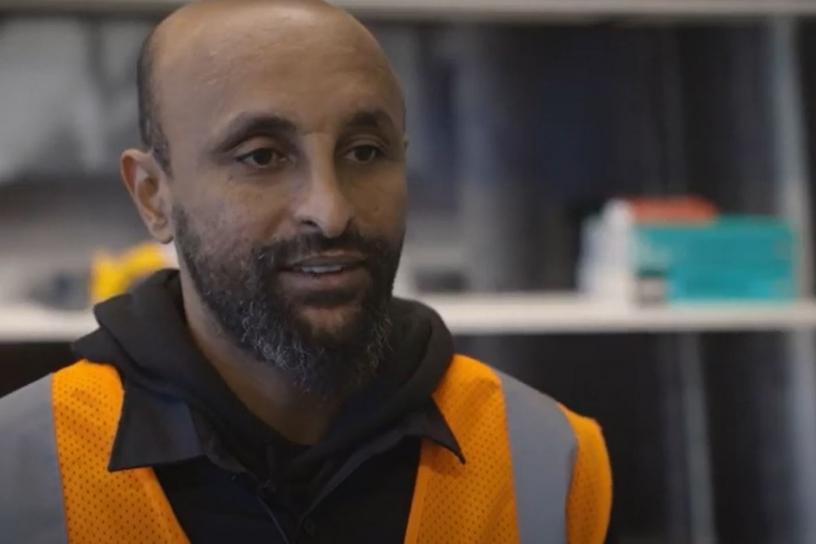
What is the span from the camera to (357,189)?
655 millimetres

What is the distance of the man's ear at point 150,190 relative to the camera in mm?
698

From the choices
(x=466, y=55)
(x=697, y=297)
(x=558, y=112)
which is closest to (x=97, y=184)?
(x=466, y=55)

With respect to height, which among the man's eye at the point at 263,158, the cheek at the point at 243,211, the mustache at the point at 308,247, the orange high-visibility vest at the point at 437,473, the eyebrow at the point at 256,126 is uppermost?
the eyebrow at the point at 256,126

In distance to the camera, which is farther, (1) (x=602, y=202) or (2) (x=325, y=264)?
(1) (x=602, y=202)

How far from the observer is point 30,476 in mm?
671

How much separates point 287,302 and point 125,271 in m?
0.75

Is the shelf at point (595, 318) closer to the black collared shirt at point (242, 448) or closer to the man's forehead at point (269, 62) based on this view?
the black collared shirt at point (242, 448)

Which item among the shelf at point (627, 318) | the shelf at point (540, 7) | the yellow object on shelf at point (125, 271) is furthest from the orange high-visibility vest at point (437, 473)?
the shelf at point (540, 7)

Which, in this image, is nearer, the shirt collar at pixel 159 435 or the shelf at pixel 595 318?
the shirt collar at pixel 159 435

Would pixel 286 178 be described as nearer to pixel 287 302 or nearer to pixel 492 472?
pixel 287 302

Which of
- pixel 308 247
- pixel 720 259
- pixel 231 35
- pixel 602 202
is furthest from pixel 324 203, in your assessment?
pixel 602 202

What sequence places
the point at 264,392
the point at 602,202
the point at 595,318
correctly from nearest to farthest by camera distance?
the point at 264,392 < the point at 595,318 < the point at 602,202

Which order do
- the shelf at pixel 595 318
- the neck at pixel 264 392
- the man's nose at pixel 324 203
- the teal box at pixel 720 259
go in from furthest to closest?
the teal box at pixel 720 259
the shelf at pixel 595 318
the neck at pixel 264 392
the man's nose at pixel 324 203

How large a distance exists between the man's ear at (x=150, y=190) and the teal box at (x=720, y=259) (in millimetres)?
839
